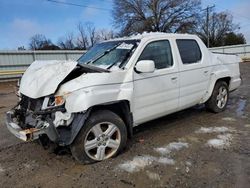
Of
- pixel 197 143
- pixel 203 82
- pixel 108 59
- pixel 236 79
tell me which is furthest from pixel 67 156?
pixel 236 79

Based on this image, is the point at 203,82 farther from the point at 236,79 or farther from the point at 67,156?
the point at 67,156

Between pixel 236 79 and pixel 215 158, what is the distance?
3.65 m

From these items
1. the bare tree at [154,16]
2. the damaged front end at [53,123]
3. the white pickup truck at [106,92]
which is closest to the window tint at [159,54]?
the white pickup truck at [106,92]

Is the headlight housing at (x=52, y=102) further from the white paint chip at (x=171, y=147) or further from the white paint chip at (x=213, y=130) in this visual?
the white paint chip at (x=213, y=130)

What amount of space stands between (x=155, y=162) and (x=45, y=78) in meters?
2.04

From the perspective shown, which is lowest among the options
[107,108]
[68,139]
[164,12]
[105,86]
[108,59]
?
[68,139]

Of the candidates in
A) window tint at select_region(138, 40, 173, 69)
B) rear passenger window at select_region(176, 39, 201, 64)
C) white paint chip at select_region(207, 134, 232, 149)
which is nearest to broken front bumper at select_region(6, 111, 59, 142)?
window tint at select_region(138, 40, 173, 69)

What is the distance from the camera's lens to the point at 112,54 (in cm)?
522

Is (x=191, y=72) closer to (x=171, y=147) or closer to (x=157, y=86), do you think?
(x=157, y=86)

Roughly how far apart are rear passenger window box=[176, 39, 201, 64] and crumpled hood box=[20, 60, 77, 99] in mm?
2398

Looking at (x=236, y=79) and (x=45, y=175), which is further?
(x=236, y=79)

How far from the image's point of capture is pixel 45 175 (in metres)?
4.07

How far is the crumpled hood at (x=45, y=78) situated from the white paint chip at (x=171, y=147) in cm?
196

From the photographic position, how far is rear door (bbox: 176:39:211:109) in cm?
569
